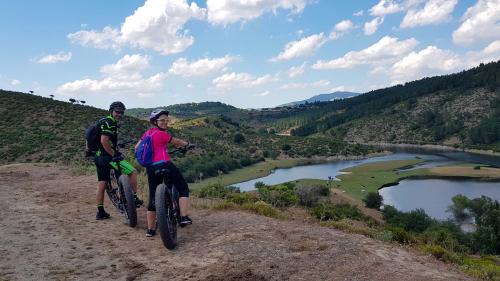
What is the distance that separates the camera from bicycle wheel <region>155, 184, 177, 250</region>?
21.8 feet

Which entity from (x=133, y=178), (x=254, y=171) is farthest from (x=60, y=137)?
(x=254, y=171)

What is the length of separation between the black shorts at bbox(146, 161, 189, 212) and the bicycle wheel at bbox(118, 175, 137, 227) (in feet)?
3.20

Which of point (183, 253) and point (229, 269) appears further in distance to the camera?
point (183, 253)

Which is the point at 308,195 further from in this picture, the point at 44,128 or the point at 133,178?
the point at 44,128

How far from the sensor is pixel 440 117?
6230 inches

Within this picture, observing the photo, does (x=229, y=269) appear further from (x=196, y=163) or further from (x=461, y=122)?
(x=461, y=122)

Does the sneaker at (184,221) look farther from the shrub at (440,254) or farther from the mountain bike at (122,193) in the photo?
the shrub at (440,254)

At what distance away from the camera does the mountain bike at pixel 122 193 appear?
27.1 feet

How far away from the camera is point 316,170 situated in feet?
300

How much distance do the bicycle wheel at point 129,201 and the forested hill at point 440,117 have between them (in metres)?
131

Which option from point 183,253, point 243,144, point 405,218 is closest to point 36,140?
point 405,218

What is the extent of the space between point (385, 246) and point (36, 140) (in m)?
44.4

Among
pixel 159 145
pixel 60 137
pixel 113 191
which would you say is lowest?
pixel 113 191

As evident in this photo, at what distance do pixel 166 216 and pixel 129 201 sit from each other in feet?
5.66
